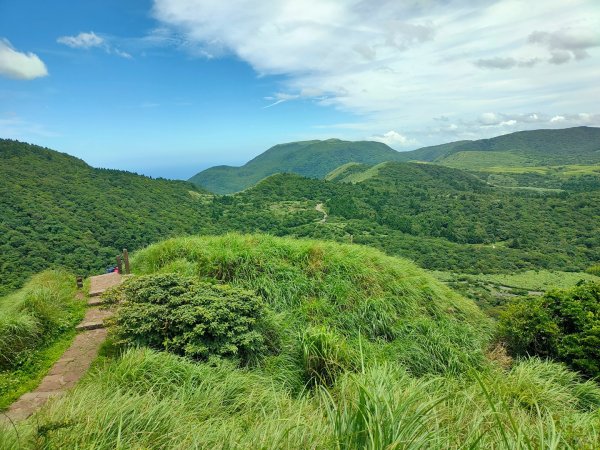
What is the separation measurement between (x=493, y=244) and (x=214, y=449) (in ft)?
282

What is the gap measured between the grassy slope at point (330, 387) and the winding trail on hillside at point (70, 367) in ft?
1.81

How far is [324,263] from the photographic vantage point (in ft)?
26.4

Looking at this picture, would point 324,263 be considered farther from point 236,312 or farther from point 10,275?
point 10,275

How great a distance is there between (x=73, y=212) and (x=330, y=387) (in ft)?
193

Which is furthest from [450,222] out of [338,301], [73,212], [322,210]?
[338,301]

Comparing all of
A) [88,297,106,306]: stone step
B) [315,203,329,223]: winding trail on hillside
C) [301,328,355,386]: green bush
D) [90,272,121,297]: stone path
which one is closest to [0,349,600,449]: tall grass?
[301,328,355,386]: green bush

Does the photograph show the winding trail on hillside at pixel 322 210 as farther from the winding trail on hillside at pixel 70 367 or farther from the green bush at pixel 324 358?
the green bush at pixel 324 358

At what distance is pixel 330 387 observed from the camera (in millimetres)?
4656

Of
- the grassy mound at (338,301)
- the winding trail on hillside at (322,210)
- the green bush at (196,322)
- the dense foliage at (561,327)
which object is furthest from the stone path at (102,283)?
the winding trail on hillside at (322,210)

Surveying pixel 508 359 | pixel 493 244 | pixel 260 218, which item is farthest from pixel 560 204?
pixel 508 359

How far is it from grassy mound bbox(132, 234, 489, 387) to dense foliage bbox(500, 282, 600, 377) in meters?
0.62

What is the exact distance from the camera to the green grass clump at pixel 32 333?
536cm

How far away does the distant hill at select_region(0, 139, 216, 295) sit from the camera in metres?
35.8

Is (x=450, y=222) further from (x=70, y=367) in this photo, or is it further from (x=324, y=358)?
(x=70, y=367)
